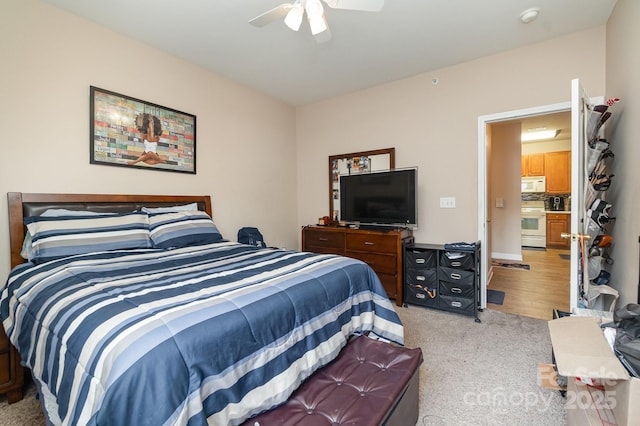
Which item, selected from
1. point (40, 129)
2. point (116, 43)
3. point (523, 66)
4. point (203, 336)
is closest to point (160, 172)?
point (40, 129)

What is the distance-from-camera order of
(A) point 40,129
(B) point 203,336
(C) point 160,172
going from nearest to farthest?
(B) point 203,336, (A) point 40,129, (C) point 160,172

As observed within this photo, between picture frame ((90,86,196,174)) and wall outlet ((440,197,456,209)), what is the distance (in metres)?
2.90

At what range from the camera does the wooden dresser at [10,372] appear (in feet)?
5.69

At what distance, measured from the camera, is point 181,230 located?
8.50 ft

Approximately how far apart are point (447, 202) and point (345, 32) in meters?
2.15

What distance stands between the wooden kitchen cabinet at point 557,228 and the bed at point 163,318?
22.2 feet

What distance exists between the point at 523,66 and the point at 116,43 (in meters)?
3.93

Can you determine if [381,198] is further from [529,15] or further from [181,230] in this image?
[181,230]

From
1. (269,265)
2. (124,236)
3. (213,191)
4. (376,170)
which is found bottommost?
(269,265)

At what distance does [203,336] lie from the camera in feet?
3.33

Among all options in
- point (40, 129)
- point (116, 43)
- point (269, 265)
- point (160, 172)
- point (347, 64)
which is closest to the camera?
point (269, 265)

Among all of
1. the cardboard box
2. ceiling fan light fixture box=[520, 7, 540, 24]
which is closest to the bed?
the cardboard box

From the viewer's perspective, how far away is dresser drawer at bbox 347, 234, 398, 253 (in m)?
3.39

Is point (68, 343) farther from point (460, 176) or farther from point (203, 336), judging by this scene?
point (460, 176)
